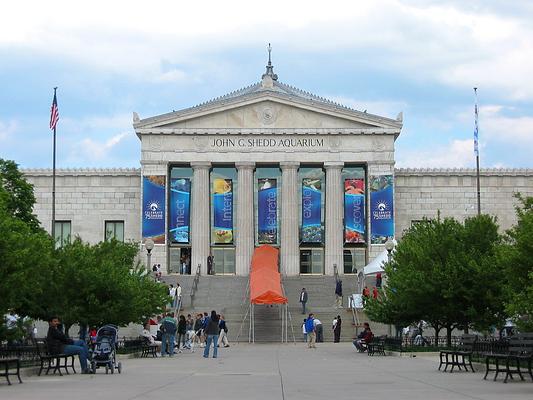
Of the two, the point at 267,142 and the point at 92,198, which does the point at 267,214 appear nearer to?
the point at 267,142

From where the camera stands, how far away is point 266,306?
59.5 meters

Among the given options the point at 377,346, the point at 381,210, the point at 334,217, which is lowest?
the point at 377,346

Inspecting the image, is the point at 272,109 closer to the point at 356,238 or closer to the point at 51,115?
the point at 356,238

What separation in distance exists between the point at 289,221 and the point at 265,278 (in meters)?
16.1

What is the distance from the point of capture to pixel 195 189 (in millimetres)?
77750

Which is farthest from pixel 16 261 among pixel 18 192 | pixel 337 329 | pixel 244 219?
pixel 244 219

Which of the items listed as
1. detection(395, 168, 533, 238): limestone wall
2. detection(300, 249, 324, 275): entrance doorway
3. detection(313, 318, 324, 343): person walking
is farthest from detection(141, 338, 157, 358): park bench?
detection(395, 168, 533, 238): limestone wall

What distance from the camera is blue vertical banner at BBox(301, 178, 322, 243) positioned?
76625 millimetres

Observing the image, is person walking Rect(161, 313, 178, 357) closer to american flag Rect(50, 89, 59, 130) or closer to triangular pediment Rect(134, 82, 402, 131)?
american flag Rect(50, 89, 59, 130)

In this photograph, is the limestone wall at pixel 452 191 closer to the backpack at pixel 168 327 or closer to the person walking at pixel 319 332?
the person walking at pixel 319 332

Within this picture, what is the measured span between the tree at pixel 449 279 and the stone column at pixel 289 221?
33.0 metres

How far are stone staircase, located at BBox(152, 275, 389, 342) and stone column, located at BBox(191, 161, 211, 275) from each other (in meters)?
3.58

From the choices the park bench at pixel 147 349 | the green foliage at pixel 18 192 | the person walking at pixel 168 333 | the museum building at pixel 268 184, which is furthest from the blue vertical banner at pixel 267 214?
the park bench at pixel 147 349

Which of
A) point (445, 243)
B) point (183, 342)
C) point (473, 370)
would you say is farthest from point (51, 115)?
point (473, 370)
